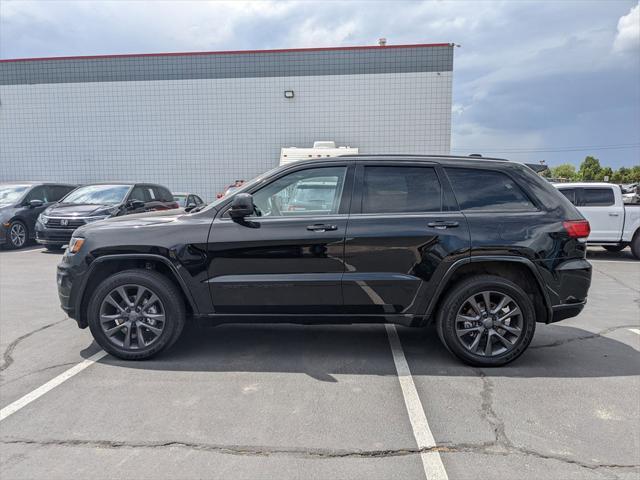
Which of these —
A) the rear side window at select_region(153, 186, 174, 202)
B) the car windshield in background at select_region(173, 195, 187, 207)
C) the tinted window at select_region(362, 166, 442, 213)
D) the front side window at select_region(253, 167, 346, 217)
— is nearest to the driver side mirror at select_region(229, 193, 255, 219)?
the front side window at select_region(253, 167, 346, 217)

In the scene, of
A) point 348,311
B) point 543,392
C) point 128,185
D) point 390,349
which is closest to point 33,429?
point 348,311

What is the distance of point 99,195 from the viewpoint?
10633 mm

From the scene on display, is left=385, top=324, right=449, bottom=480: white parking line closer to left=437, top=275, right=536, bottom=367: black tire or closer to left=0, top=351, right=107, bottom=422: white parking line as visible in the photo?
left=437, top=275, right=536, bottom=367: black tire

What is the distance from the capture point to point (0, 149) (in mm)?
19062

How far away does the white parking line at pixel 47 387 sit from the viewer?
10.2ft

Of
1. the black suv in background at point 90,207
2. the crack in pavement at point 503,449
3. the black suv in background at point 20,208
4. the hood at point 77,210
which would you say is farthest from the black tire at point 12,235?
the crack in pavement at point 503,449

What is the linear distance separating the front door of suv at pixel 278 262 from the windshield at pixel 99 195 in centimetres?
770

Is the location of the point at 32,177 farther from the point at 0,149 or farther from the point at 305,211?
the point at 305,211

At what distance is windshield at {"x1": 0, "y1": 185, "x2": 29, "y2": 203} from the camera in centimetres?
1112

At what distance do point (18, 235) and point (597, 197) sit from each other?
1434cm

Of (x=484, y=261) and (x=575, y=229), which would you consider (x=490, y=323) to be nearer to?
(x=484, y=261)

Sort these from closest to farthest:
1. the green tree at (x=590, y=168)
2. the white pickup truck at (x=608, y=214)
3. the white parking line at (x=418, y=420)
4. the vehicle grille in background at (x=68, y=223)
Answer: the white parking line at (x=418, y=420) → the vehicle grille in background at (x=68, y=223) → the white pickup truck at (x=608, y=214) → the green tree at (x=590, y=168)

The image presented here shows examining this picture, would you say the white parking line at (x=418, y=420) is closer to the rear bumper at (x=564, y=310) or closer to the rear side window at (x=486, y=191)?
the rear bumper at (x=564, y=310)

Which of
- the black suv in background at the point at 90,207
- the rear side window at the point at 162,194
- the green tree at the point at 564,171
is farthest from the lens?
the green tree at the point at 564,171
